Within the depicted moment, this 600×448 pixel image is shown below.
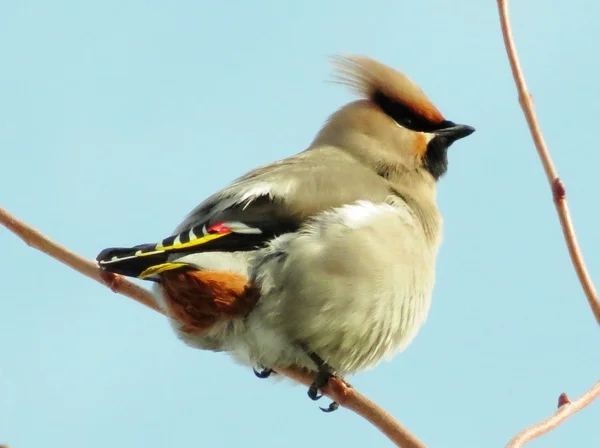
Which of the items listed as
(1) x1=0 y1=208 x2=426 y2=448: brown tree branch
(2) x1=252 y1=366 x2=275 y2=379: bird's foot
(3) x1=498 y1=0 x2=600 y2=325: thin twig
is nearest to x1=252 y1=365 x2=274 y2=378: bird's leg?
(2) x1=252 y1=366 x2=275 y2=379: bird's foot

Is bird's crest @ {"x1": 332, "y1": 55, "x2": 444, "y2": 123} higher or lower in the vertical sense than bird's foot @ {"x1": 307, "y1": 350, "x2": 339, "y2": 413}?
higher

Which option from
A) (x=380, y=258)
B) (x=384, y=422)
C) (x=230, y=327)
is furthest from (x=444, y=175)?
(x=384, y=422)

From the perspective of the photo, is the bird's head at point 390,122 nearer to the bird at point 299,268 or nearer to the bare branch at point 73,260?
the bird at point 299,268

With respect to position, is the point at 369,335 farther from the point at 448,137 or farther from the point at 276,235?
the point at 448,137

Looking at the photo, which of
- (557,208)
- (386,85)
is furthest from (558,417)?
(386,85)

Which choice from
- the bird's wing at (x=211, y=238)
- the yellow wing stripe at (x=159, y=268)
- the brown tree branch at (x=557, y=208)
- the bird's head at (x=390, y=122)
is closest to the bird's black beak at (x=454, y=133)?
the bird's head at (x=390, y=122)

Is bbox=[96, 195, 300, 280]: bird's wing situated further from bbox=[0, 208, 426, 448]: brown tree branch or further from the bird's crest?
the bird's crest

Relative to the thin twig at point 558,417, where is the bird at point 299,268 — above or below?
above
